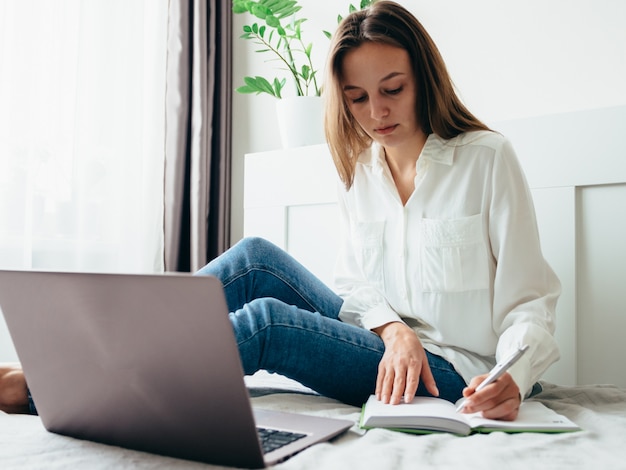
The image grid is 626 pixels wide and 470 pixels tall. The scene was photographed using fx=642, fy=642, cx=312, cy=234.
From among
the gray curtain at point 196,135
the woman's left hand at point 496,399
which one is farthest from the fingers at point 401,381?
the gray curtain at point 196,135

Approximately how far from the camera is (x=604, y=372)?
1.36 meters

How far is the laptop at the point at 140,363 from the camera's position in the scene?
587mm

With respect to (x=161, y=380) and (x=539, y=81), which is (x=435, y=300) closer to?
(x=161, y=380)

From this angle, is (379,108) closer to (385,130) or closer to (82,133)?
(385,130)

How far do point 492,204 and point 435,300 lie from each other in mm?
206

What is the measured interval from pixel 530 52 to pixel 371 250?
862mm

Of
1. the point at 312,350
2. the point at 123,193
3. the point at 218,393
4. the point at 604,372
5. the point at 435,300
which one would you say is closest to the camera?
the point at 218,393

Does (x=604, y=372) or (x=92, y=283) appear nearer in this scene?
(x=92, y=283)

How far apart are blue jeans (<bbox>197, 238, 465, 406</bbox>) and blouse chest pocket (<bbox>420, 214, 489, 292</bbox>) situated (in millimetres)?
146

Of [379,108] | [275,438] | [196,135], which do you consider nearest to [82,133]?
[196,135]

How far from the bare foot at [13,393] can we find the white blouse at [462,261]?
0.59 metres

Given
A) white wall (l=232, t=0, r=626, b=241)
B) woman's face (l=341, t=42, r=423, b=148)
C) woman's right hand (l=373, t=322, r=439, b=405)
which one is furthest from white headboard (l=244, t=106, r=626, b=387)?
woman's right hand (l=373, t=322, r=439, b=405)

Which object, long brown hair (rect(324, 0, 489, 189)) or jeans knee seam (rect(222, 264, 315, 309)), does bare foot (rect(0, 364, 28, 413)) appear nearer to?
jeans knee seam (rect(222, 264, 315, 309))

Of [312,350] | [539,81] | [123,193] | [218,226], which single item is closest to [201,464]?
[312,350]
